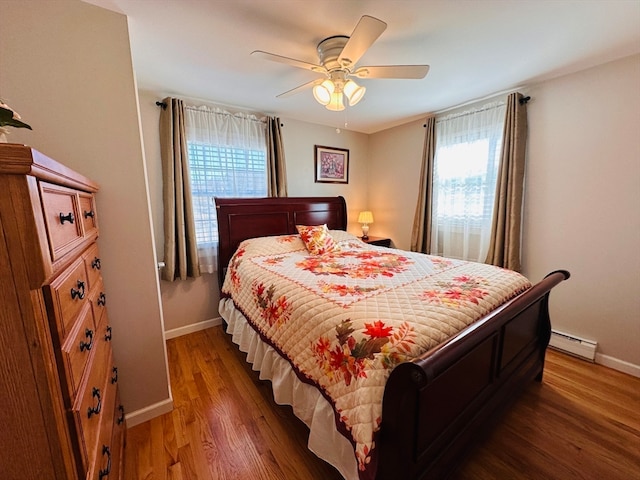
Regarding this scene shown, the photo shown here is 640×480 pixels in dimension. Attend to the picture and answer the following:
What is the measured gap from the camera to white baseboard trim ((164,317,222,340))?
2.71 metres

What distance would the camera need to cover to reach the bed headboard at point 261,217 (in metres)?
2.81

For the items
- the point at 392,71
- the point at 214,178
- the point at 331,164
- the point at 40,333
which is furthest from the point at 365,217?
the point at 40,333

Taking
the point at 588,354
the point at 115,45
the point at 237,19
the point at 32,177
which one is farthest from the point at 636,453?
the point at 115,45

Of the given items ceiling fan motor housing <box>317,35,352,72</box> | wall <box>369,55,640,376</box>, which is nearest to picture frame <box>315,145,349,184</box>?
ceiling fan motor housing <box>317,35,352,72</box>

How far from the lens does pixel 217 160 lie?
2.83 metres

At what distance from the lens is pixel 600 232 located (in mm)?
2188

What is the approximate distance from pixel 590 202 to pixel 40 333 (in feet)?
11.1

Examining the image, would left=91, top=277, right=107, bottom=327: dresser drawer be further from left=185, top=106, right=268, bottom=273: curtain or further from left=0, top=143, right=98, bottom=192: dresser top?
left=185, top=106, right=268, bottom=273: curtain

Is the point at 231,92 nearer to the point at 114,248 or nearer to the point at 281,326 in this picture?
the point at 114,248

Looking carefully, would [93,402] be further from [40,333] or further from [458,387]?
[458,387]

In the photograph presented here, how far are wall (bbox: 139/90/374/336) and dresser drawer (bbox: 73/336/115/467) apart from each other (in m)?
1.62

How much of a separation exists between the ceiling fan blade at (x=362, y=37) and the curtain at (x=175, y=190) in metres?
1.70

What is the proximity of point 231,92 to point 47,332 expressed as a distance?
2505 millimetres

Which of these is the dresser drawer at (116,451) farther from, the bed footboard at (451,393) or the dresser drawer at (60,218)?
the bed footboard at (451,393)
